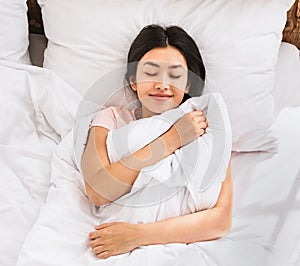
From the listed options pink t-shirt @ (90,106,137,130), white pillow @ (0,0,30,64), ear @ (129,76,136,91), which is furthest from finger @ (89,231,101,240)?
white pillow @ (0,0,30,64)

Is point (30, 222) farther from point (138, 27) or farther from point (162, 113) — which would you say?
point (138, 27)

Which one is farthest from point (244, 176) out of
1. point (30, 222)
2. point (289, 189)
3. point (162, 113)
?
point (30, 222)

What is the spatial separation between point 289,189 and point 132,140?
14.7 inches

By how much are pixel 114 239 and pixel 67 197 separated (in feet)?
0.53

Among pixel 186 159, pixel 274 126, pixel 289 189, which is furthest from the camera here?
pixel 274 126

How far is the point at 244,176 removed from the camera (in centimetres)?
142

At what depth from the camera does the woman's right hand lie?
4.33ft

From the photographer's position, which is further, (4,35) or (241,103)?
(4,35)

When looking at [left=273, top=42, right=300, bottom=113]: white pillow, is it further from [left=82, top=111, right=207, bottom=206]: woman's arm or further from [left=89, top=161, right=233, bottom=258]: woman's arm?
[left=89, top=161, right=233, bottom=258]: woman's arm

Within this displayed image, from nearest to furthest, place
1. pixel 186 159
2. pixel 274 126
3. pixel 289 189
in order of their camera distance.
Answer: pixel 186 159, pixel 289 189, pixel 274 126

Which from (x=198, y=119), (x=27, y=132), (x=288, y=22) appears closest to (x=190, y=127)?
(x=198, y=119)

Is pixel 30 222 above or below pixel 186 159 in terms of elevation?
below

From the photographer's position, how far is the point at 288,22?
5.57 feet

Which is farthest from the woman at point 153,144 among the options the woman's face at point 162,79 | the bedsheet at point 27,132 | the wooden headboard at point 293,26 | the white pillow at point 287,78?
the wooden headboard at point 293,26
